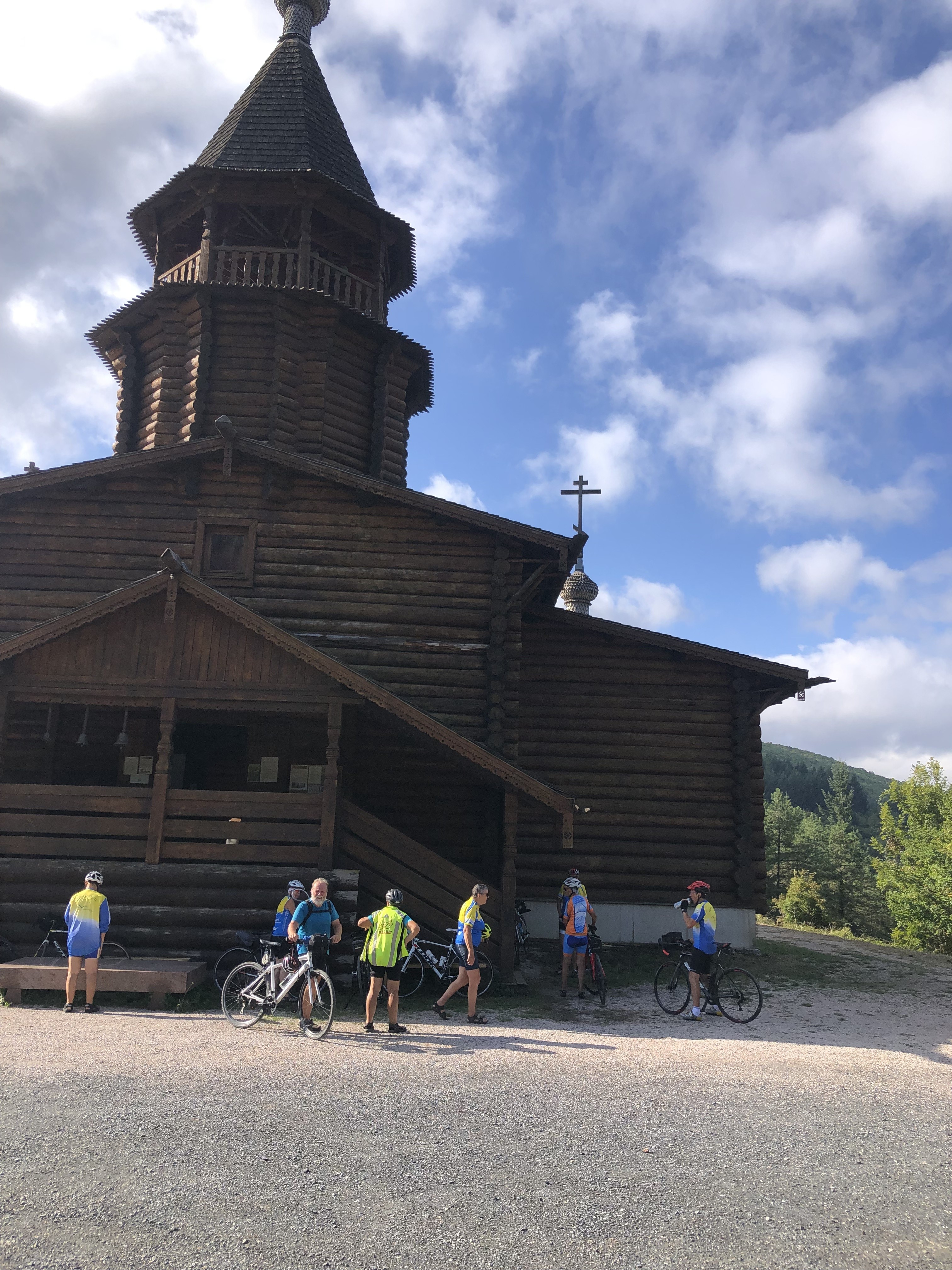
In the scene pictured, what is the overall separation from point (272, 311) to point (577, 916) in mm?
13834

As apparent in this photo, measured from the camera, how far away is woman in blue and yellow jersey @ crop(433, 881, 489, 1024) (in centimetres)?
955

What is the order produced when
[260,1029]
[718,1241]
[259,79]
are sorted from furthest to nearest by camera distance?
[259,79] < [260,1029] < [718,1241]

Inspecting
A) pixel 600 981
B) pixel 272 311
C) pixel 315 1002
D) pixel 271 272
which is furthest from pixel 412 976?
pixel 271 272

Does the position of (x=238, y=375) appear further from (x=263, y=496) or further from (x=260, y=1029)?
(x=260, y=1029)

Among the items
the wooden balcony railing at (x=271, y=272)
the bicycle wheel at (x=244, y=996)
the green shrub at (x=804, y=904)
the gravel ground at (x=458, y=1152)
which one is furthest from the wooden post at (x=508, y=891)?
the green shrub at (x=804, y=904)

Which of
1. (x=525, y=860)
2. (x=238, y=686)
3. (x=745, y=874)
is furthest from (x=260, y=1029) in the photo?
(x=745, y=874)

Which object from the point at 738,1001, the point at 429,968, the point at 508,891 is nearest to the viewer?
the point at 738,1001

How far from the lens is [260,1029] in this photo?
881cm

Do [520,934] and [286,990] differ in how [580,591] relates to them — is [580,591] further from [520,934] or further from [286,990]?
[286,990]

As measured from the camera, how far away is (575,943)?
1155 cm

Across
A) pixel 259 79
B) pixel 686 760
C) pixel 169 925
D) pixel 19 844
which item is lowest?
pixel 169 925

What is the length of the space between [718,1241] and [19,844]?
10.2 meters

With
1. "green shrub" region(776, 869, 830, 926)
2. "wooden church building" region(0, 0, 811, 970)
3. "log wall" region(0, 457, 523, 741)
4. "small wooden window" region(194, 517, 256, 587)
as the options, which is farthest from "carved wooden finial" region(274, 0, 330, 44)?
"green shrub" region(776, 869, 830, 926)

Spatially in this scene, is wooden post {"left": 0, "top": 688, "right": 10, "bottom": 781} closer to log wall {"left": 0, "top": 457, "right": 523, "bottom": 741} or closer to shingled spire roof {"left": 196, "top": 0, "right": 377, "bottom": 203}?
log wall {"left": 0, "top": 457, "right": 523, "bottom": 741}
